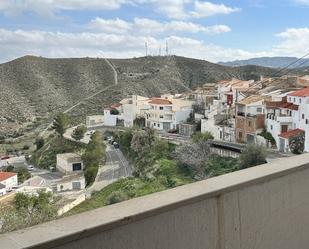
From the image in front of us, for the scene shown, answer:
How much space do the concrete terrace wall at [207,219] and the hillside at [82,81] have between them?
49338 mm

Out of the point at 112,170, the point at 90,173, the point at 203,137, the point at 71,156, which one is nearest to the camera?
the point at 203,137

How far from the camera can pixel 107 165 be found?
28797 mm

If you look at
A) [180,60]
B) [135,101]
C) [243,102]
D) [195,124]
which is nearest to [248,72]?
[180,60]

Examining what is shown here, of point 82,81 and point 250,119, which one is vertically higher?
point 82,81

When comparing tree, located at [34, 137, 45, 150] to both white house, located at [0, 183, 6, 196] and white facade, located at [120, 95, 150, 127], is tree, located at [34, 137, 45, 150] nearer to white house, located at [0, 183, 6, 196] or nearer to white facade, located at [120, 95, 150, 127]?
white facade, located at [120, 95, 150, 127]

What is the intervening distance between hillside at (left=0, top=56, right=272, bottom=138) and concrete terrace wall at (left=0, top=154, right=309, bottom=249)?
49338 millimetres

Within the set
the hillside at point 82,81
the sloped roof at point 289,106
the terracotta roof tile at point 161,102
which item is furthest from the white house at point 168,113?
the hillside at point 82,81

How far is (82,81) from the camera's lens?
206ft

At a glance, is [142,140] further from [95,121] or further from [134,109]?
[95,121]

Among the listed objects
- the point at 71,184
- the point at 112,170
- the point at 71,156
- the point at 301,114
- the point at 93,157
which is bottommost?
the point at 71,184

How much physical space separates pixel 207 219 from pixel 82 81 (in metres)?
62.5

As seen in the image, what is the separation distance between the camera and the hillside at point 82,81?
54.1 m

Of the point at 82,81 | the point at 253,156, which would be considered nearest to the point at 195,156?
the point at 253,156

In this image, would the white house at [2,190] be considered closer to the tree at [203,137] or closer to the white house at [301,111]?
the tree at [203,137]
